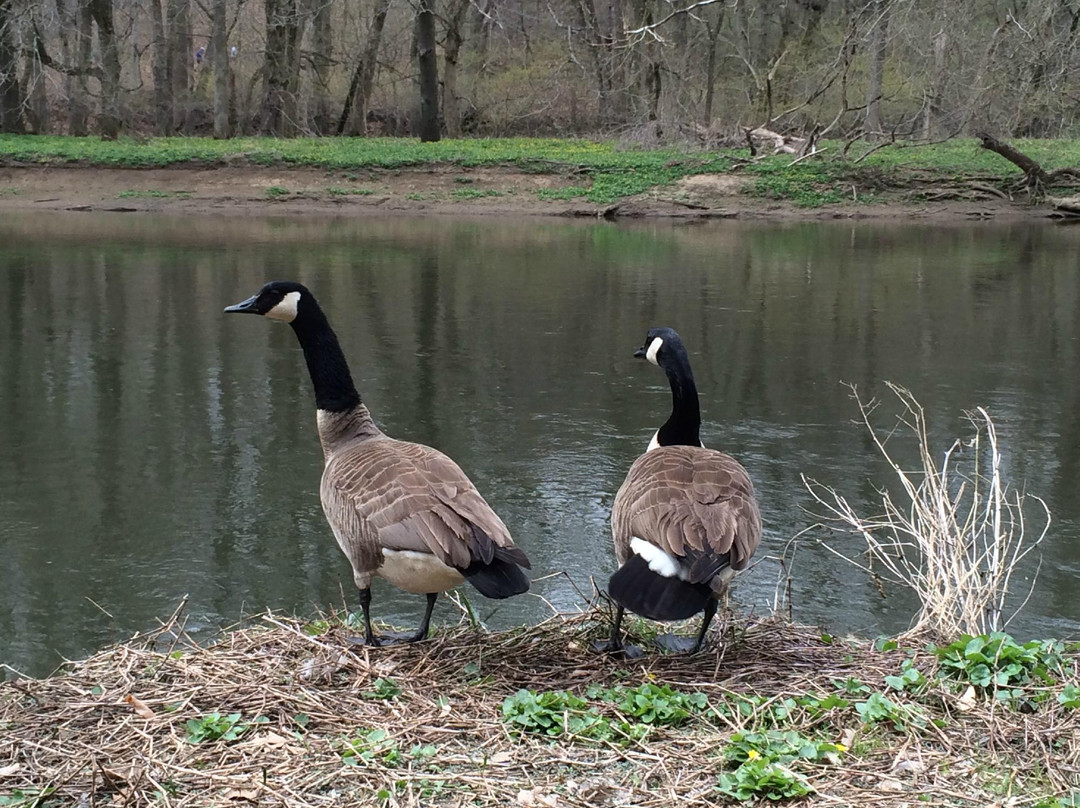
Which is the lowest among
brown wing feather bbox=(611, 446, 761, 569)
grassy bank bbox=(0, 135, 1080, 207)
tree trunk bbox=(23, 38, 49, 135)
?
brown wing feather bbox=(611, 446, 761, 569)

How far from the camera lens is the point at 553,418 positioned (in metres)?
10.1

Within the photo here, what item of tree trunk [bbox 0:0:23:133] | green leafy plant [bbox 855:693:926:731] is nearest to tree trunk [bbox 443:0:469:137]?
tree trunk [bbox 0:0:23:133]

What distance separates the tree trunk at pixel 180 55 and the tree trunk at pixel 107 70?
8.07 ft

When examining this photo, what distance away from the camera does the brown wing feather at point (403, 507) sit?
4.15 meters

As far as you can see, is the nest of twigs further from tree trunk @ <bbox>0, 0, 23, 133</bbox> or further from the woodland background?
tree trunk @ <bbox>0, 0, 23, 133</bbox>

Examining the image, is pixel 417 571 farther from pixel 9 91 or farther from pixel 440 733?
pixel 9 91

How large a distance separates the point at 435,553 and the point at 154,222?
74.1 feet

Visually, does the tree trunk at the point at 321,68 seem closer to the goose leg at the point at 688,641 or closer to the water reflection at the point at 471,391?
the water reflection at the point at 471,391

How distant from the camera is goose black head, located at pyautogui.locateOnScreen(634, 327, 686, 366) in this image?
5344mm

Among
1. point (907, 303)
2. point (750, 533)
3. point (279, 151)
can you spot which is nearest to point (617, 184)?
point (279, 151)

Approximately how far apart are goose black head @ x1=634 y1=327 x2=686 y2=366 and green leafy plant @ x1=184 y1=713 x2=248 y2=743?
260cm

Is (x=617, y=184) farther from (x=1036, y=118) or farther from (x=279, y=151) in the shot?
(x=1036, y=118)

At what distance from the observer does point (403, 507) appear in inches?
169

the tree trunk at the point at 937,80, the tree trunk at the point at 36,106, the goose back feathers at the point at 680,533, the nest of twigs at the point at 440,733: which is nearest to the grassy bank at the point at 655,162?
the tree trunk at the point at 937,80
